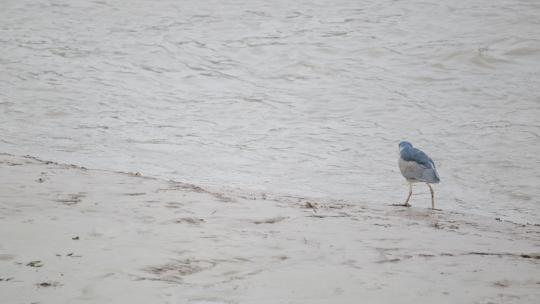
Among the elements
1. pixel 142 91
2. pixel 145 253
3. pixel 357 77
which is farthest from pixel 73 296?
pixel 357 77

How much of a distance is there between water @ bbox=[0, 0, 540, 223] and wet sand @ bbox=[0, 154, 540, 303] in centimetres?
169

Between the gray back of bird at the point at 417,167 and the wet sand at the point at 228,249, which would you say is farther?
the gray back of bird at the point at 417,167

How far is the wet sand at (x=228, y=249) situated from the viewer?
12.3ft

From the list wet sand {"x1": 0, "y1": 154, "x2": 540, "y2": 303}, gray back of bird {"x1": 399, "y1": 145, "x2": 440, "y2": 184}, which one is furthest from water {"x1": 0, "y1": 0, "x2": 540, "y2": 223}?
wet sand {"x1": 0, "y1": 154, "x2": 540, "y2": 303}

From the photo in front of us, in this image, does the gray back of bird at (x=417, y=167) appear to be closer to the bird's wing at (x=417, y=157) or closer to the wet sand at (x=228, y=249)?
the bird's wing at (x=417, y=157)

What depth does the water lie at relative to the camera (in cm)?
909

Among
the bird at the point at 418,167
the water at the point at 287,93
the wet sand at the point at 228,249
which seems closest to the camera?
the wet sand at the point at 228,249

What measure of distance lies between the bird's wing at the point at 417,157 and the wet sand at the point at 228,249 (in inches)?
24.2

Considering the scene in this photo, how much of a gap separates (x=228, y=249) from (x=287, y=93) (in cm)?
913

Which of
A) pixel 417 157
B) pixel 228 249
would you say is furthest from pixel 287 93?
pixel 228 249

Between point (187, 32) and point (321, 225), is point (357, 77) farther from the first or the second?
point (321, 225)

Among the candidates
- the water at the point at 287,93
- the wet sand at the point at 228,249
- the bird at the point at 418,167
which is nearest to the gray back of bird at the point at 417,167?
the bird at the point at 418,167

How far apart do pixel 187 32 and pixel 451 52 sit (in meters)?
6.34

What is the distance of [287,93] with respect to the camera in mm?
13484
